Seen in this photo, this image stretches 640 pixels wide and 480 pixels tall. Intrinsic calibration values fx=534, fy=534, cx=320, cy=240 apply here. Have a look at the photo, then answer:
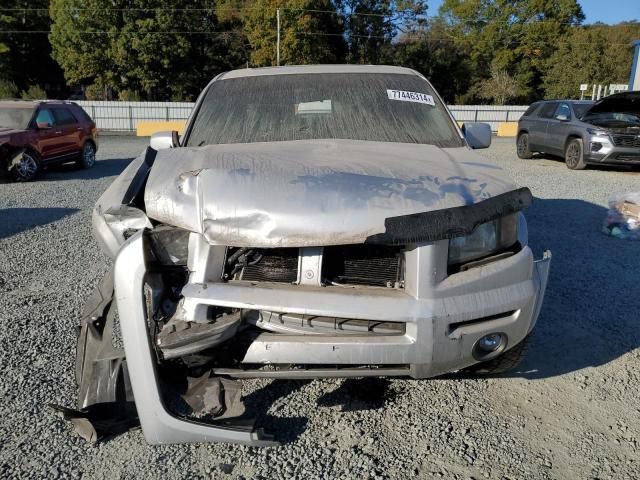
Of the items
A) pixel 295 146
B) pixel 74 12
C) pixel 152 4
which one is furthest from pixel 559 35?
pixel 295 146

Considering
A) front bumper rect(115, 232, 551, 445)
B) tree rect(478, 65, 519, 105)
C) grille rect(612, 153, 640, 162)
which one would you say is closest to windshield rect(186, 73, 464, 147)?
→ front bumper rect(115, 232, 551, 445)

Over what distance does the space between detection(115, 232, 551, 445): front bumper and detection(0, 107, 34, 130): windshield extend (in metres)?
10.7

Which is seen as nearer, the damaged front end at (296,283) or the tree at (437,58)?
the damaged front end at (296,283)

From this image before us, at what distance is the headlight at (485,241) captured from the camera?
245 cm

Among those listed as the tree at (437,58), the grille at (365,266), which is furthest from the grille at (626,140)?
the tree at (437,58)

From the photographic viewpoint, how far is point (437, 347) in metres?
2.28

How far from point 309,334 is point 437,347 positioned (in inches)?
21.6

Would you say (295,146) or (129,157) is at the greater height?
(295,146)

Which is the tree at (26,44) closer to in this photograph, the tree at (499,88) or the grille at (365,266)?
the tree at (499,88)

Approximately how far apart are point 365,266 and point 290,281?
1.15 feet

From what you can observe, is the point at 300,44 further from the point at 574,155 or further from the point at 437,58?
the point at 574,155

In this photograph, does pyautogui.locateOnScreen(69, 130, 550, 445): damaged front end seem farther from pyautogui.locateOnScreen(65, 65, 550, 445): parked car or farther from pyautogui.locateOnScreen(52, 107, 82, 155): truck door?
pyautogui.locateOnScreen(52, 107, 82, 155): truck door

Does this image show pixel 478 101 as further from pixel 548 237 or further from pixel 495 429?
pixel 495 429

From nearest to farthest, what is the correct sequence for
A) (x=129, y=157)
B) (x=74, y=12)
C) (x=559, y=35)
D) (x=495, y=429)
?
(x=495, y=429) < (x=129, y=157) < (x=74, y=12) < (x=559, y=35)
